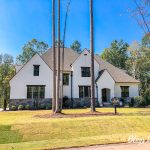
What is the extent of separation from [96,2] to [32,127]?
1450 cm

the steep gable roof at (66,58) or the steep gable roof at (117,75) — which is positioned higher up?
the steep gable roof at (66,58)

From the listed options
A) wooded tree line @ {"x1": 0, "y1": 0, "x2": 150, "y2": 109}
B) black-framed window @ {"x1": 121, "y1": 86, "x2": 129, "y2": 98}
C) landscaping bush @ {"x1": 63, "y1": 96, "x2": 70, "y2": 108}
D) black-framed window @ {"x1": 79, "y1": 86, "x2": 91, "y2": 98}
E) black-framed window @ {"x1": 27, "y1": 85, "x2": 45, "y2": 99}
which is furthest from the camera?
wooded tree line @ {"x1": 0, "y1": 0, "x2": 150, "y2": 109}

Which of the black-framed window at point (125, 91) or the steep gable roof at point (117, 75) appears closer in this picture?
the steep gable roof at point (117, 75)

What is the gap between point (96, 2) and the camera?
79.2 feet

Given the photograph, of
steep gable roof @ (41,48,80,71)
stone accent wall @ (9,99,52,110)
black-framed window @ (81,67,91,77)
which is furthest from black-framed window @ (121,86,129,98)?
stone accent wall @ (9,99,52,110)

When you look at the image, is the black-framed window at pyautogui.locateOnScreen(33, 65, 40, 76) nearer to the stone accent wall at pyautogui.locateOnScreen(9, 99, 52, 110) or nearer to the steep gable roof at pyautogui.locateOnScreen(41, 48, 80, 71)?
the steep gable roof at pyautogui.locateOnScreen(41, 48, 80, 71)

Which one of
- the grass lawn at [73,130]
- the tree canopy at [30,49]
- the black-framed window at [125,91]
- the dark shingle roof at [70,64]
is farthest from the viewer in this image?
the tree canopy at [30,49]

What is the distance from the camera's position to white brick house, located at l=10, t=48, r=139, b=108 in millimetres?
32719

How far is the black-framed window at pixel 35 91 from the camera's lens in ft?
108

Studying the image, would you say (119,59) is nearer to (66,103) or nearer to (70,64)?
(70,64)

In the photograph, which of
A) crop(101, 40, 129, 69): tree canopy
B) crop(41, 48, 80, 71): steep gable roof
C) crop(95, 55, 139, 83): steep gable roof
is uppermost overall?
crop(101, 40, 129, 69): tree canopy

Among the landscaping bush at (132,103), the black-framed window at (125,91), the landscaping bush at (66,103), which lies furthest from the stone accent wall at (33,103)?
the landscaping bush at (132,103)

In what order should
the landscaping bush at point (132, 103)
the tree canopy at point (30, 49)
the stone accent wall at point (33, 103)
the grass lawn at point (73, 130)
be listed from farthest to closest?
1. the tree canopy at point (30, 49)
2. the landscaping bush at point (132, 103)
3. the stone accent wall at point (33, 103)
4. the grass lawn at point (73, 130)

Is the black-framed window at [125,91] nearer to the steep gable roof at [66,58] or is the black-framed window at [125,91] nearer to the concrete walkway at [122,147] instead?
the steep gable roof at [66,58]
